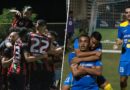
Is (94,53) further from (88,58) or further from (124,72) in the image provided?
(124,72)

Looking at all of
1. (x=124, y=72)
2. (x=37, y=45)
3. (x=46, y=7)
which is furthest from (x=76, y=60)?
(x=46, y=7)

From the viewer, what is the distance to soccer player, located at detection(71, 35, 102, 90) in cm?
972

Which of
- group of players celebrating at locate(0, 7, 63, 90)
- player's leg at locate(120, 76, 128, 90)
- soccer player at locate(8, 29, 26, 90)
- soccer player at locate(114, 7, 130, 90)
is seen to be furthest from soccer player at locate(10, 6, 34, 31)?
player's leg at locate(120, 76, 128, 90)

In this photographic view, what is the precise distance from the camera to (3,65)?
38.8ft

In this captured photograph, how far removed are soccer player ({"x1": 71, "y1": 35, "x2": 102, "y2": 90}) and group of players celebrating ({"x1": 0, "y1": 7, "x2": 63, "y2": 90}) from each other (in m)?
1.79

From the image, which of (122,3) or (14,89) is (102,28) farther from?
(14,89)

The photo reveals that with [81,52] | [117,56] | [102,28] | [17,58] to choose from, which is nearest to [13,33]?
[17,58]

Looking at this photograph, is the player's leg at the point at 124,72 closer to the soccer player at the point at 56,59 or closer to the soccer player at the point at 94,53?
the soccer player at the point at 56,59

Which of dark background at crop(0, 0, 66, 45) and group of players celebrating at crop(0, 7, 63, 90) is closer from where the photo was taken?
group of players celebrating at crop(0, 7, 63, 90)

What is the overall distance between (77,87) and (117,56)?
367 inches

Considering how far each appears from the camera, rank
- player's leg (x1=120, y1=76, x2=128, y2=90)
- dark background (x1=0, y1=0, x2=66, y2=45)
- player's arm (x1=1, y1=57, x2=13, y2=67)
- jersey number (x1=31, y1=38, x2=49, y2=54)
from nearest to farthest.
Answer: jersey number (x1=31, y1=38, x2=49, y2=54), player's arm (x1=1, y1=57, x2=13, y2=67), player's leg (x1=120, y1=76, x2=128, y2=90), dark background (x1=0, y1=0, x2=66, y2=45)

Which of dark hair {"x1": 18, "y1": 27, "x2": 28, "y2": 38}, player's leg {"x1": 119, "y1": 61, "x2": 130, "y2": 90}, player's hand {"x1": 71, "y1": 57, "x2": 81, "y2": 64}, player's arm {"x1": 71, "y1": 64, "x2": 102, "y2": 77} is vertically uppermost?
dark hair {"x1": 18, "y1": 27, "x2": 28, "y2": 38}

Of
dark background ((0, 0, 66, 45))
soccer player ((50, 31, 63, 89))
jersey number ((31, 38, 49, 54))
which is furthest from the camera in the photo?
dark background ((0, 0, 66, 45))

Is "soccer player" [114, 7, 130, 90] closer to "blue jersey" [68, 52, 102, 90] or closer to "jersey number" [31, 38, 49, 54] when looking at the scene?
"jersey number" [31, 38, 49, 54]
